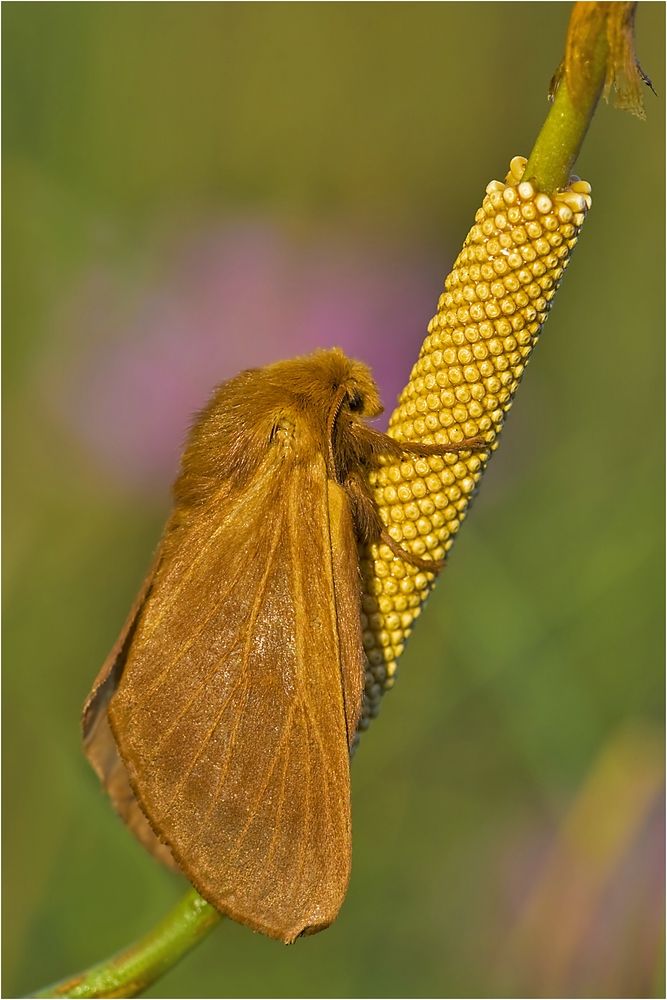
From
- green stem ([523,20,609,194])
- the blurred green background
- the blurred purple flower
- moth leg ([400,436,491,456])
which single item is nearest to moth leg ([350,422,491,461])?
moth leg ([400,436,491,456])

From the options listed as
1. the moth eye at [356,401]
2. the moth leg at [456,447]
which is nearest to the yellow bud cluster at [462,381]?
the moth leg at [456,447]

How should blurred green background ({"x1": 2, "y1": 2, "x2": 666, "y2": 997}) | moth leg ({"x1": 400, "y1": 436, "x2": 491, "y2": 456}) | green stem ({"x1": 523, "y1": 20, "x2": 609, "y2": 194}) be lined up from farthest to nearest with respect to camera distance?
1. blurred green background ({"x1": 2, "y1": 2, "x2": 666, "y2": 997})
2. moth leg ({"x1": 400, "y1": 436, "x2": 491, "y2": 456})
3. green stem ({"x1": 523, "y1": 20, "x2": 609, "y2": 194})

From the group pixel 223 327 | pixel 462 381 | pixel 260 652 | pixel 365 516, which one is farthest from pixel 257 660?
pixel 223 327

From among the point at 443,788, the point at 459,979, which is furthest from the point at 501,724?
the point at 459,979

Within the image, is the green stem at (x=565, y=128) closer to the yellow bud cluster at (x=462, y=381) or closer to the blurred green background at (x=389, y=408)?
the yellow bud cluster at (x=462, y=381)

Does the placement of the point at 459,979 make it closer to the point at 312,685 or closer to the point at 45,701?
the point at 45,701

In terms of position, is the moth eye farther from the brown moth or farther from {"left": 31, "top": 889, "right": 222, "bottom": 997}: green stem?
{"left": 31, "top": 889, "right": 222, "bottom": 997}: green stem
